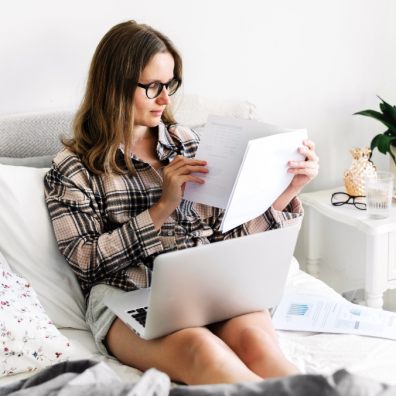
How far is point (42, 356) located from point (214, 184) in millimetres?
521

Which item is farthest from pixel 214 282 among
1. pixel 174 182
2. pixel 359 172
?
pixel 359 172

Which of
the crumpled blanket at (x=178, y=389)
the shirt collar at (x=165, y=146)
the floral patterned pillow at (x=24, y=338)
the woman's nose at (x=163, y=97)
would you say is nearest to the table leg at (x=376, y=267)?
the shirt collar at (x=165, y=146)

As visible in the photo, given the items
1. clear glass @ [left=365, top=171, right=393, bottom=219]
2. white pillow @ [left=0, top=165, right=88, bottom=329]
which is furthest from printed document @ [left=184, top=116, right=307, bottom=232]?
clear glass @ [left=365, top=171, right=393, bottom=219]

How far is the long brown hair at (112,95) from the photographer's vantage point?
5.70 feet

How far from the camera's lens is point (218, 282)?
4.50 ft

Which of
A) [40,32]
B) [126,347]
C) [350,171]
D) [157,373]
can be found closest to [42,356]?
[126,347]

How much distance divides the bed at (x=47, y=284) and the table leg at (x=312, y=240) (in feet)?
1.65

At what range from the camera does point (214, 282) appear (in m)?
1.37

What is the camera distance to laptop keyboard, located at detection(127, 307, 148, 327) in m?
1.52

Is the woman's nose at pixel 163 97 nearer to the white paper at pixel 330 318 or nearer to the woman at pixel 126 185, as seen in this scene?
the woman at pixel 126 185

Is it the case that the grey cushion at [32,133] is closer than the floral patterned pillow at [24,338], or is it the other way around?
the floral patterned pillow at [24,338]

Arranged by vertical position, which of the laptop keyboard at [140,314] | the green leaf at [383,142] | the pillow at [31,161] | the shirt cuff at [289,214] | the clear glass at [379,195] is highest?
the pillow at [31,161]

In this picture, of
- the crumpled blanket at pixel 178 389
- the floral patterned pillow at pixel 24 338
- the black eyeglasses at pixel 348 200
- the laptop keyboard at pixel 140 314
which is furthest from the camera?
the black eyeglasses at pixel 348 200

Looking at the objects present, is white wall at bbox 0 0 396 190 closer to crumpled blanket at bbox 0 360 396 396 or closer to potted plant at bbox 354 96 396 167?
potted plant at bbox 354 96 396 167
